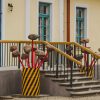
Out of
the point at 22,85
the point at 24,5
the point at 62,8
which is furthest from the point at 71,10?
A: the point at 22,85

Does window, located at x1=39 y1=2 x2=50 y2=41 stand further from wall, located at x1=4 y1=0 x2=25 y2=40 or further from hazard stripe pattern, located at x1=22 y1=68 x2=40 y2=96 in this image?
hazard stripe pattern, located at x1=22 y1=68 x2=40 y2=96

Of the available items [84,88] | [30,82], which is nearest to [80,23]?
[84,88]

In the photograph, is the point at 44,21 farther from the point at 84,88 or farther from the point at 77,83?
the point at 84,88

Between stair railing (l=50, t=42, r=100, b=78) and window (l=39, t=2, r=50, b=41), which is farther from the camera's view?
window (l=39, t=2, r=50, b=41)

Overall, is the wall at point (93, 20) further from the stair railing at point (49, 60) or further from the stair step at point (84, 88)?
the stair step at point (84, 88)

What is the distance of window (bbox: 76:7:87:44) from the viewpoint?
25020mm

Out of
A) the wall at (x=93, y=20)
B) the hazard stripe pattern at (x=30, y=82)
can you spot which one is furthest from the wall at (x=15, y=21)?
the wall at (x=93, y=20)

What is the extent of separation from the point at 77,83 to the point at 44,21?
15.9 feet

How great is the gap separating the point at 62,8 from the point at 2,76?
651 cm

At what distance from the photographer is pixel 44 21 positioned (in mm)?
22812

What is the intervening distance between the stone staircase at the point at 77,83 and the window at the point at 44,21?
3.35 metres

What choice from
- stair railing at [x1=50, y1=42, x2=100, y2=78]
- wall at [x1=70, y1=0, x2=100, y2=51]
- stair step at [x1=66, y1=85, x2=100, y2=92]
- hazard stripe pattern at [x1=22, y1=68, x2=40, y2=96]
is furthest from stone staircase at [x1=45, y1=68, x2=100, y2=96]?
wall at [x1=70, y1=0, x2=100, y2=51]

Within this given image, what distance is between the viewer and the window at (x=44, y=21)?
74.1 ft

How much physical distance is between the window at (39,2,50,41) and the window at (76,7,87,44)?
2.40 meters
